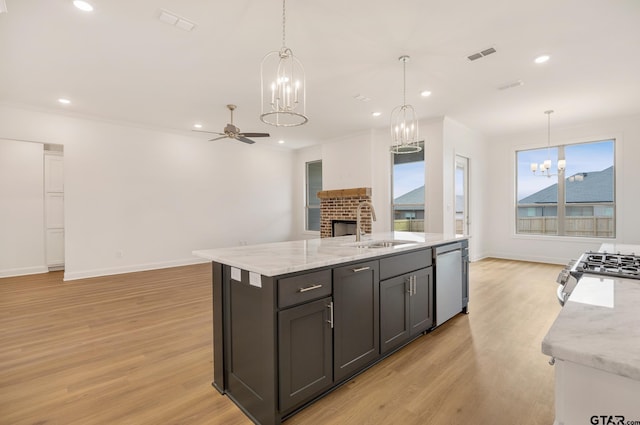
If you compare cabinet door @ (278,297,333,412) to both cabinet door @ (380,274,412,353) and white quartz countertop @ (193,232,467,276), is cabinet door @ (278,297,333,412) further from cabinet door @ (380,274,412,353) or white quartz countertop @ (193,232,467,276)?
cabinet door @ (380,274,412,353)

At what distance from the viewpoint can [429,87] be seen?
4.25 metres

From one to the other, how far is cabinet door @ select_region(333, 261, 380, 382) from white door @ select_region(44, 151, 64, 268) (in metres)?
6.68

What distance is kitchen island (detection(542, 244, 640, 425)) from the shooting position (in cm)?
61

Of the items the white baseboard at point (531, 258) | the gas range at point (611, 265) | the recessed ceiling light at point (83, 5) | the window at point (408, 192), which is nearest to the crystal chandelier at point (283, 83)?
the recessed ceiling light at point (83, 5)

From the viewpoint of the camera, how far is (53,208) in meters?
5.98

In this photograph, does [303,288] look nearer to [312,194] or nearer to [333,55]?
[333,55]

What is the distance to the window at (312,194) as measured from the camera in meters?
8.51

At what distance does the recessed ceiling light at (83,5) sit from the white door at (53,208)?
4.80 m

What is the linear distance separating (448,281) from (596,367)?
2.63 metres

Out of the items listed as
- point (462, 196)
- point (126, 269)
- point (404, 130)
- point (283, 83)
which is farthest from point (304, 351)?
point (462, 196)

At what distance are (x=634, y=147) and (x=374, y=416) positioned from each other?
6.89 meters

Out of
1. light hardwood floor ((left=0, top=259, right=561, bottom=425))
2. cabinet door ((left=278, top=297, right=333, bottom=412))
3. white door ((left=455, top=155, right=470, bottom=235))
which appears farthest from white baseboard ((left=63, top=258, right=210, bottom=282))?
white door ((left=455, top=155, right=470, bottom=235))

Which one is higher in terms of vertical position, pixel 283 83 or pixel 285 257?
pixel 283 83

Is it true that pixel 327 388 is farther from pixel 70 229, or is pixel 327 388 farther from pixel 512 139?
pixel 512 139
